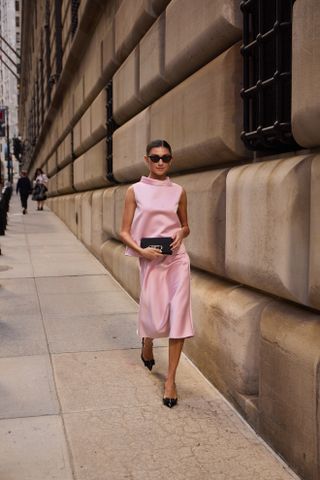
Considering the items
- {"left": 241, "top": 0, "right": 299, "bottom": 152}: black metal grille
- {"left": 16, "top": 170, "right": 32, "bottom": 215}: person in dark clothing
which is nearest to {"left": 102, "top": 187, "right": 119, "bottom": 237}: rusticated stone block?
{"left": 241, "top": 0, "right": 299, "bottom": 152}: black metal grille

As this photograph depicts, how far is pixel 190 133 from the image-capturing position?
508cm

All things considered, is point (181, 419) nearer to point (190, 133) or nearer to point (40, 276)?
point (190, 133)

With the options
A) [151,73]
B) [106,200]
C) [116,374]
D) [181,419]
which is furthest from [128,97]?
[181,419]

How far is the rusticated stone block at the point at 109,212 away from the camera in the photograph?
8.83 m

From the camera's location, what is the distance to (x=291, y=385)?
10.5 feet

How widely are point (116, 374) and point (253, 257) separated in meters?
1.55

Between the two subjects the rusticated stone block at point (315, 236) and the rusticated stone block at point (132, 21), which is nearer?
the rusticated stone block at point (315, 236)

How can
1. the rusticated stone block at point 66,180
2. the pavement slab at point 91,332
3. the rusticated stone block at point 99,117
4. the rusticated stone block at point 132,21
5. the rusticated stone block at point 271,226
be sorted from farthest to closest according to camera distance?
the rusticated stone block at point 66,180 → the rusticated stone block at point 99,117 → the rusticated stone block at point 132,21 → the pavement slab at point 91,332 → the rusticated stone block at point 271,226

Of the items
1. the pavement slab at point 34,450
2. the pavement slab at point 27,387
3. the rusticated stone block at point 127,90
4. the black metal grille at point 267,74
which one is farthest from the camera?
the rusticated stone block at point 127,90

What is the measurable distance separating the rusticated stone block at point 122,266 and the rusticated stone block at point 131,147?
1.01 m

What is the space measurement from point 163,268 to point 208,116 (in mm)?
1243

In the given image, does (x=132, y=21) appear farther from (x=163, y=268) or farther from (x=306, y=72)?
(x=306, y=72)

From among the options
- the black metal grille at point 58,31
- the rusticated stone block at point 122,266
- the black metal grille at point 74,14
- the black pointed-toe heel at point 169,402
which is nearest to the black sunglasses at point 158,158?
the black pointed-toe heel at point 169,402

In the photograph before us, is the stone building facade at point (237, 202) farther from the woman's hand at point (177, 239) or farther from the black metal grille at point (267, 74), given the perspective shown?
the woman's hand at point (177, 239)
